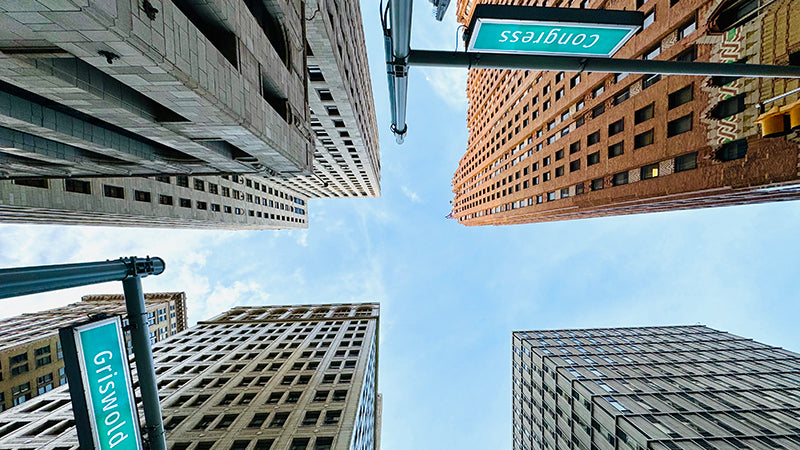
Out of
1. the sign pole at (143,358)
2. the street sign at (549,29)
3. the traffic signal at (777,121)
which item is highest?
the street sign at (549,29)

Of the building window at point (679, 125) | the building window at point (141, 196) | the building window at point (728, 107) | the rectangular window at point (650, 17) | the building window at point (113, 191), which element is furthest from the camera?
the building window at point (141, 196)

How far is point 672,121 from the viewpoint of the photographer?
18.8 meters

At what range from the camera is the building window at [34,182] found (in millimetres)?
21688

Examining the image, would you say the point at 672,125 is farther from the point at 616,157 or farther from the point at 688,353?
the point at 688,353

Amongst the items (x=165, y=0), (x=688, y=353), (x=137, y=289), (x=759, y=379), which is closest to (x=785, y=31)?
(x=165, y=0)

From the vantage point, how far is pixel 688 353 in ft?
168

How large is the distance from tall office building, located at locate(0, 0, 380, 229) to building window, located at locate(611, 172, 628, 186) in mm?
24023

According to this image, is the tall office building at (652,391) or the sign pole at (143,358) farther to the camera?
the tall office building at (652,391)

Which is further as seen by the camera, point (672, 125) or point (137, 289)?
point (672, 125)

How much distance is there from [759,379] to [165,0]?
233ft

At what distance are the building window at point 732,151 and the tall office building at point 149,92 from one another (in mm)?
23958

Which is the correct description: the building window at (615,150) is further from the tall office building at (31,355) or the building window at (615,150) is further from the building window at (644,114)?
the tall office building at (31,355)

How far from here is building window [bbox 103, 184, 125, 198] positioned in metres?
27.3

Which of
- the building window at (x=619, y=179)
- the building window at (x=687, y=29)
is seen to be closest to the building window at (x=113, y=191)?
the building window at (x=619, y=179)
